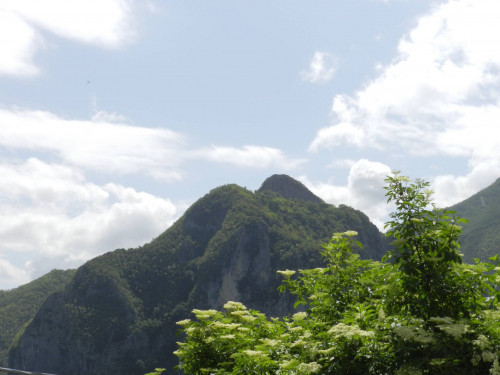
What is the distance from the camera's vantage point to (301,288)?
384 inches

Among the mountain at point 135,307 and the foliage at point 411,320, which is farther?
the mountain at point 135,307

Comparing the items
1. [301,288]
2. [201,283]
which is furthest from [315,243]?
[301,288]

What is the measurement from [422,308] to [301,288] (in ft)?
11.6

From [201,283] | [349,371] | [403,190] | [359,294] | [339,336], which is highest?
[201,283]

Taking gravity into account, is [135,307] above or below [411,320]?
above

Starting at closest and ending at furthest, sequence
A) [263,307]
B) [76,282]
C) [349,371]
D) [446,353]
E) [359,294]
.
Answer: [446,353] → [349,371] → [359,294] → [263,307] → [76,282]

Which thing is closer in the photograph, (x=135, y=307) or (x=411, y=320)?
(x=411, y=320)

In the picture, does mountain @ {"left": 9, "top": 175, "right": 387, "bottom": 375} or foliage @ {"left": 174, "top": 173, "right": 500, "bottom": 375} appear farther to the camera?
mountain @ {"left": 9, "top": 175, "right": 387, "bottom": 375}

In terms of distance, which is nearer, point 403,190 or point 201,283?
point 403,190

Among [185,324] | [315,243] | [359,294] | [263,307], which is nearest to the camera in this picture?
[359,294]

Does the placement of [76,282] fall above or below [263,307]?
above

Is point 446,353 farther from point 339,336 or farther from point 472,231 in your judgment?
point 472,231

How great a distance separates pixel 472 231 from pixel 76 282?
170 meters

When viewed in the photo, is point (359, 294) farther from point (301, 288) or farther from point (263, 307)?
point (263, 307)
